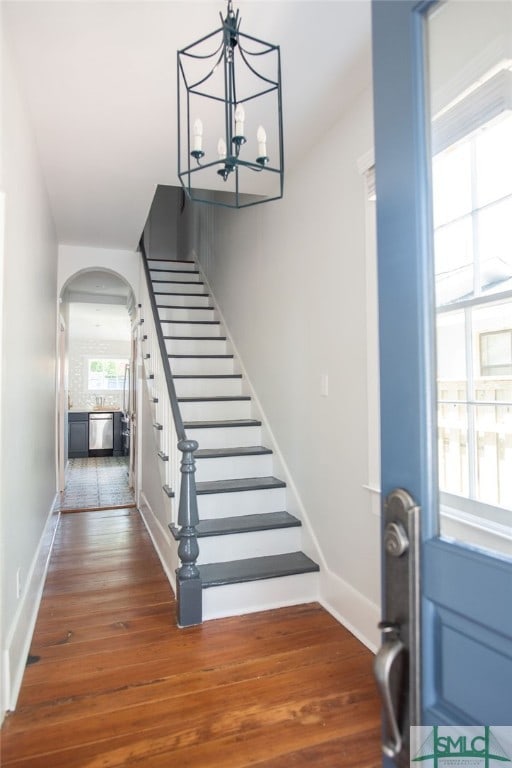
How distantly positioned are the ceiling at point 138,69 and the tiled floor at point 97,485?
11.4 feet

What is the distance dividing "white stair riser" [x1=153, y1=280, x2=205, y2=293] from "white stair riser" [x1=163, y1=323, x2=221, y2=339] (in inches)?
29.0

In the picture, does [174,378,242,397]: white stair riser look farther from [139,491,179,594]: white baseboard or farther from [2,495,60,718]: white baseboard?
[2,495,60,718]: white baseboard

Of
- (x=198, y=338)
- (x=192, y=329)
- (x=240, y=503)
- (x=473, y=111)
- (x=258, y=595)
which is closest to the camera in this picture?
(x=473, y=111)

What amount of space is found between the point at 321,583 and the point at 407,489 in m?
2.21

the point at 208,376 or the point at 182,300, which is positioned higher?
the point at 182,300

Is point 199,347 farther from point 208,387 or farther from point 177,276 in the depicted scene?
point 177,276

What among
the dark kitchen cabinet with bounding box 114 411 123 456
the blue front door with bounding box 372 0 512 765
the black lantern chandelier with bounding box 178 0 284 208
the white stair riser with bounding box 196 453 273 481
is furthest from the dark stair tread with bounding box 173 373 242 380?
the dark kitchen cabinet with bounding box 114 411 123 456

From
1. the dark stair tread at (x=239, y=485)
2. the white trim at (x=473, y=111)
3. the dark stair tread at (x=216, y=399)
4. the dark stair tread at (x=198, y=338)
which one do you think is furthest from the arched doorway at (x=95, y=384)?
the white trim at (x=473, y=111)

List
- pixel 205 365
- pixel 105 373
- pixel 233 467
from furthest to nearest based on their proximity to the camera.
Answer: pixel 105 373
pixel 205 365
pixel 233 467

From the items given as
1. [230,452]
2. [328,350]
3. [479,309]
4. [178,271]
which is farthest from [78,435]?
[479,309]

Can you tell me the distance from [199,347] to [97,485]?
9.49ft

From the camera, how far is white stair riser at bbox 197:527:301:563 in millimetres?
2834

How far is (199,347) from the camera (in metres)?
4.76

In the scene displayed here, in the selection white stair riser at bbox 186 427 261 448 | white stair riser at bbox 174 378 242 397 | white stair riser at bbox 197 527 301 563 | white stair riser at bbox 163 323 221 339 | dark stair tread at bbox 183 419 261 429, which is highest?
white stair riser at bbox 163 323 221 339
